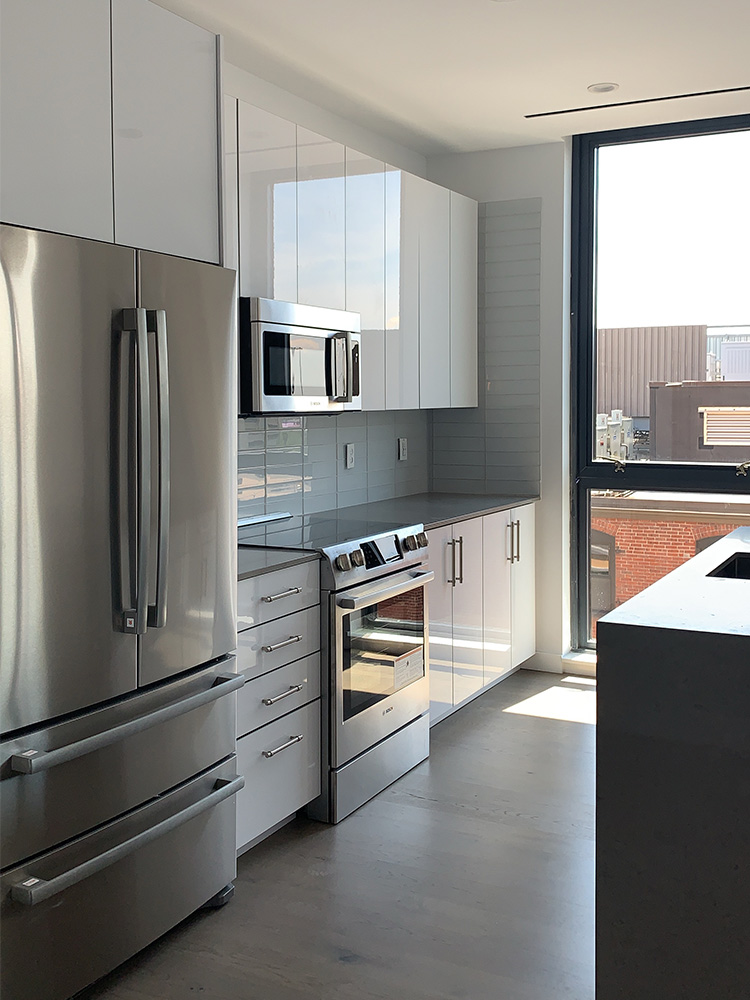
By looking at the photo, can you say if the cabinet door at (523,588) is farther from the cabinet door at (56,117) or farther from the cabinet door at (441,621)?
the cabinet door at (56,117)

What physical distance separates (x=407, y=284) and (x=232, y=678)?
2295 millimetres

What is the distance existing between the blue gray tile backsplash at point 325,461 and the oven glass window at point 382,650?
2.34 ft

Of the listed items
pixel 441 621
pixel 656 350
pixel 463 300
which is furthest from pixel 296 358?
pixel 656 350

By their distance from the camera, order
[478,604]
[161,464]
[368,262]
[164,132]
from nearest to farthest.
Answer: [161,464] → [164,132] → [368,262] → [478,604]

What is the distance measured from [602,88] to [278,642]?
109 inches

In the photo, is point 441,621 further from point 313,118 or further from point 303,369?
point 313,118

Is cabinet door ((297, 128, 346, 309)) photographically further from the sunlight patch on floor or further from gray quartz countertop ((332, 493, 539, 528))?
the sunlight patch on floor

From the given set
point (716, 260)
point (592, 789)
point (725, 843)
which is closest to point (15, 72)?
point (725, 843)

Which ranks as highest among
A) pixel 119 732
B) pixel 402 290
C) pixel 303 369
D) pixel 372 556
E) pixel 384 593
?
pixel 402 290

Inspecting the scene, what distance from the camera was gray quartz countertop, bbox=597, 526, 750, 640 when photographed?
1.96 m

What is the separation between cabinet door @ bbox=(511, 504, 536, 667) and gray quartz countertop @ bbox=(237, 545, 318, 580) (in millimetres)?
1901

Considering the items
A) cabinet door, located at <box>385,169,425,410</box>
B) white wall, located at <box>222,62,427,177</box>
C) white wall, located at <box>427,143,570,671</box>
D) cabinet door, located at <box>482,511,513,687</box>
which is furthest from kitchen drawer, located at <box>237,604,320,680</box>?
white wall, located at <box>427,143,570,671</box>

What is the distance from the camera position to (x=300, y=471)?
423cm

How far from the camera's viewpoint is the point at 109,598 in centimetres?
227
